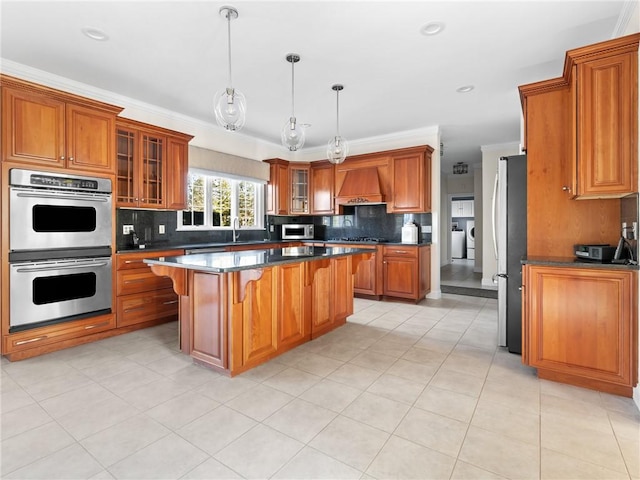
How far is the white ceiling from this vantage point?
2492mm

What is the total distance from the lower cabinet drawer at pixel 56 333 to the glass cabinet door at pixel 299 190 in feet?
12.2

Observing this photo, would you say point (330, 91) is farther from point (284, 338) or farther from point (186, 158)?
point (284, 338)

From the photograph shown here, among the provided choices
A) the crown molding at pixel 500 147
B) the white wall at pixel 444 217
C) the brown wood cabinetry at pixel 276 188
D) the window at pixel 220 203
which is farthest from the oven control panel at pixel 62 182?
the white wall at pixel 444 217

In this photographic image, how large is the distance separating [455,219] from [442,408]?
11461 millimetres

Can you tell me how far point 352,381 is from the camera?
253 cm

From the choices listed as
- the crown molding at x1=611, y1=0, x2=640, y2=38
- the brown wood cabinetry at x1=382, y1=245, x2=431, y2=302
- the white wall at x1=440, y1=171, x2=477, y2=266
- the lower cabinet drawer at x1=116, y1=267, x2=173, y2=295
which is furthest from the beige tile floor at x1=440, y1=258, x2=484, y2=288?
the lower cabinet drawer at x1=116, y1=267, x2=173, y2=295

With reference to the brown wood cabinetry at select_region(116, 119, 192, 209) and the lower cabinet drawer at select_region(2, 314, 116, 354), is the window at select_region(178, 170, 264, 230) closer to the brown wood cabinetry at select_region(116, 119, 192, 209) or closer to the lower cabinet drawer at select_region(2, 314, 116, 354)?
the brown wood cabinetry at select_region(116, 119, 192, 209)

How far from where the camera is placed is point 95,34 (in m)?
2.78

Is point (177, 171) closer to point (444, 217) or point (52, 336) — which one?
point (52, 336)

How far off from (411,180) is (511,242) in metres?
2.47

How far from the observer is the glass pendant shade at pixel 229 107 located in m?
2.51

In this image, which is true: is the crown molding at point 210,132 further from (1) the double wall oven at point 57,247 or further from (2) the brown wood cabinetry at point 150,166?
(1) the double wall oven at point 57,247

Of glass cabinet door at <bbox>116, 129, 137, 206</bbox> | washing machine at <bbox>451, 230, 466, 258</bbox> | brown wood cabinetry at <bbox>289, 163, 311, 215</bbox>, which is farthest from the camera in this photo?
washing machine at <bbox>451, 230, 466, 258</bbox>

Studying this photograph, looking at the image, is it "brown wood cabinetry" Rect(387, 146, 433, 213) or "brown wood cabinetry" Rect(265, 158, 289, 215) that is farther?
"brown wood cabinetry" Rect(265, 158, 289, 215)
